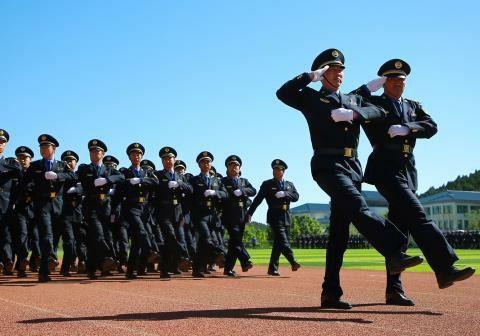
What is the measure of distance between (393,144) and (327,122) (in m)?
0.81

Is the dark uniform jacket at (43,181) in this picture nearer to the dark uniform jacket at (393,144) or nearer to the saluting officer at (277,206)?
the saluting officer at (277,206)

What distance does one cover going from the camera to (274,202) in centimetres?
1316

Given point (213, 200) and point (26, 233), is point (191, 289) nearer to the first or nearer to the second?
point (213, 200)

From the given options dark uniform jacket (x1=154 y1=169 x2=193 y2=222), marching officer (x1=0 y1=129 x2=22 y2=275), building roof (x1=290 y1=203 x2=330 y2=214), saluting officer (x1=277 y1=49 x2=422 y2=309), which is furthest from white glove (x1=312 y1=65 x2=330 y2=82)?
building roof (x1=290 y1=203 x2=330 y2=214)

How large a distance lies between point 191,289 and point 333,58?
4.13m

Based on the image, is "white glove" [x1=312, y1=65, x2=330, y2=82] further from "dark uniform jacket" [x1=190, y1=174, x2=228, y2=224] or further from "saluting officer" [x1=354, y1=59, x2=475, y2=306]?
"dark uniform jacket" [x1=190, y1=174, x2=228, y2=224]

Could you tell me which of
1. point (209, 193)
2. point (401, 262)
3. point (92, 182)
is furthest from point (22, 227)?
point (401, 262)

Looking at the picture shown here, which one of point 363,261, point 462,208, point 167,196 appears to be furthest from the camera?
point 462,208

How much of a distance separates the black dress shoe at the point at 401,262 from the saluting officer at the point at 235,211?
7453 millimetres

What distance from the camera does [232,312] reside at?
597 cm

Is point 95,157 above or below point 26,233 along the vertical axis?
above

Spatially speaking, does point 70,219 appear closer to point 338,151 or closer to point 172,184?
point 172,184

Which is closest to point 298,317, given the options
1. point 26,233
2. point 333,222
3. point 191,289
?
point 333,222

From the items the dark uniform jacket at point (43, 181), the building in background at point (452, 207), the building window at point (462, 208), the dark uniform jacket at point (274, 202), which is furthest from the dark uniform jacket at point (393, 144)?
the building window at point (462, 208)
